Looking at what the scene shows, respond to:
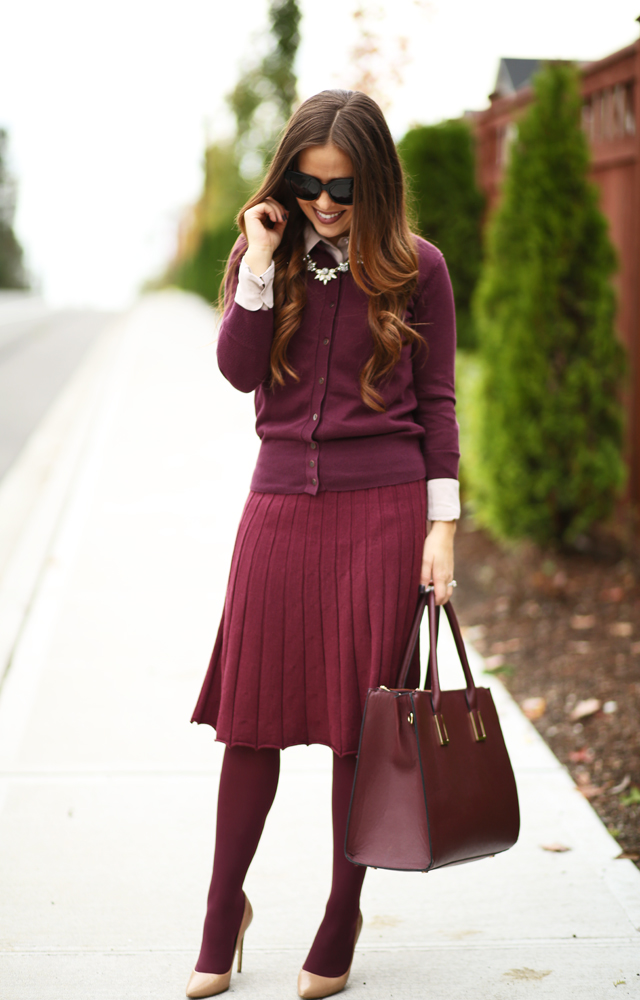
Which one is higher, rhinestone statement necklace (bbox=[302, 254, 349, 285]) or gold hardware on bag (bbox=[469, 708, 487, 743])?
rhinestone statement necklace (bbox=[302, 254, 349, 285])

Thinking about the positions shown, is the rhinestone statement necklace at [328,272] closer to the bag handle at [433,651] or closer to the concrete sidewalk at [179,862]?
the bag handle at [433,651]

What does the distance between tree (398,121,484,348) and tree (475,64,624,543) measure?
3442 mm

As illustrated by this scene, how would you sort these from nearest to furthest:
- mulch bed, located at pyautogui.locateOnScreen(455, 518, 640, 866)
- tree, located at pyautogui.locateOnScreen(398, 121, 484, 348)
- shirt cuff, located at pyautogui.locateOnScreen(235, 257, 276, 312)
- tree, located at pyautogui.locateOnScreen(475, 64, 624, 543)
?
shirt cuff, located at pyautogui.locateOnScreen(235, 257, 276, 312)
mulch bed, located at pyautogui.locateOnScreen(455, 518, 640, 866)
tree, located at pyautogui.locateOnScreen(475, 64, 624, 543)
tree, located at pyautogui.locateOnScreen(398, 121, 484, 348)

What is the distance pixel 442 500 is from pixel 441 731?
1.67 ft

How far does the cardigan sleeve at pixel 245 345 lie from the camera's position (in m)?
2.09

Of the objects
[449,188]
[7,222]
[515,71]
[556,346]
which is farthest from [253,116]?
[7,222]

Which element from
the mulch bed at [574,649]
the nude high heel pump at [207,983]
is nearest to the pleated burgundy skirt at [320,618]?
the nude high heel pump at [207,983]

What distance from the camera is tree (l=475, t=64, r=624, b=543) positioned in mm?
5145

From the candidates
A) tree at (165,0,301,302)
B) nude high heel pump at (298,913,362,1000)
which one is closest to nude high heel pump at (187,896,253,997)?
nude high heel pump at (298,913,362,1000)

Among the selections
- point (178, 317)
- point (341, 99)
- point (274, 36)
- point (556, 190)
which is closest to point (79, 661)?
point (341, 99)

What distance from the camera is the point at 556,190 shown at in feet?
17.1

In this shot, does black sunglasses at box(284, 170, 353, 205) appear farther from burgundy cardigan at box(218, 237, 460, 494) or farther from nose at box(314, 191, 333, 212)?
burgundy cardigan at box(218, 237, 460, 494)

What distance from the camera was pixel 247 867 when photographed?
87.6 inches

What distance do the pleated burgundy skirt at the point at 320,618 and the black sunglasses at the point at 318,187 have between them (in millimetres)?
608
